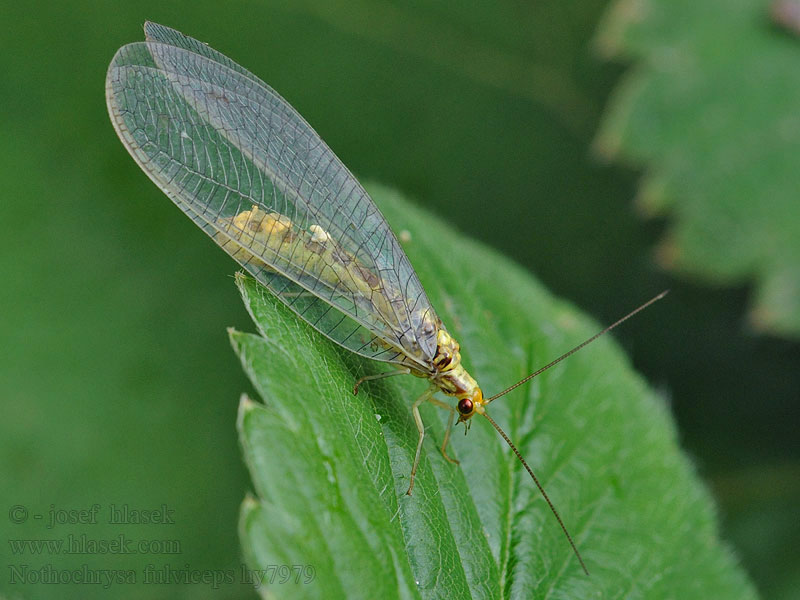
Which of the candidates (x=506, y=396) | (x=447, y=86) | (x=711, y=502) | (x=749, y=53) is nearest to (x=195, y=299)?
(x=506, y=396)

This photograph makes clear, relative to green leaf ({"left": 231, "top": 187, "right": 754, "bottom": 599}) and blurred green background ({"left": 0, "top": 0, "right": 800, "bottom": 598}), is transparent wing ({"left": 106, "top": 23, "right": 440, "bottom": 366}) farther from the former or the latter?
blurred green background ({"left": 0, "top": 0, "right": 800, "bottom": 598})

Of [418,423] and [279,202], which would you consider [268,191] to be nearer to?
[279,202]

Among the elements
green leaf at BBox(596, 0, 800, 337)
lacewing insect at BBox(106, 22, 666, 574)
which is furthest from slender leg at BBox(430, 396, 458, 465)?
green leaf at BBox(596, 0, 800, 337)

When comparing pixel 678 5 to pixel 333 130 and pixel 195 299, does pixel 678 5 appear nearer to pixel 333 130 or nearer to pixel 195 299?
pixel 333 130

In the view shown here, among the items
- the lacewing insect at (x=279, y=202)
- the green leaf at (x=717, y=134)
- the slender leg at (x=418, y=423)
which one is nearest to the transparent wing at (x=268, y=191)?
the lacewing insect at (x=279, y=202)

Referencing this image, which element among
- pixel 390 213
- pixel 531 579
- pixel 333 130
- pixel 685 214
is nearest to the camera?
pixel 531 579
